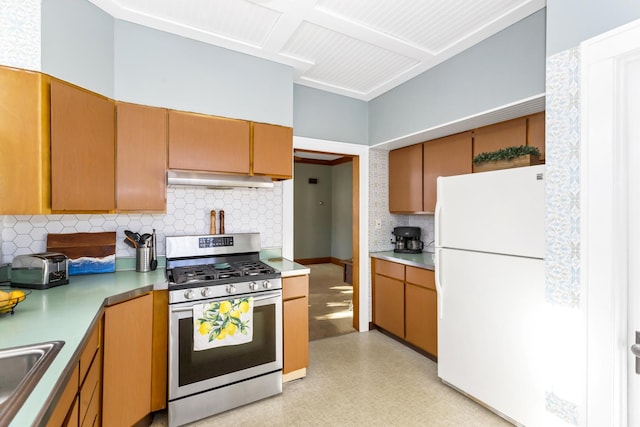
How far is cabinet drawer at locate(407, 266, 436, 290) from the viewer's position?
2.79 metres

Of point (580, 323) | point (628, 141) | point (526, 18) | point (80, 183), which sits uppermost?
point (526, 18)

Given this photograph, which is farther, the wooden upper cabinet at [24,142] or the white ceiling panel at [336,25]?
the white ceiling panel at [336,25]

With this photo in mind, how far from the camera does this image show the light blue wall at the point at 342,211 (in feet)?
24.6

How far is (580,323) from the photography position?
1.36 meters

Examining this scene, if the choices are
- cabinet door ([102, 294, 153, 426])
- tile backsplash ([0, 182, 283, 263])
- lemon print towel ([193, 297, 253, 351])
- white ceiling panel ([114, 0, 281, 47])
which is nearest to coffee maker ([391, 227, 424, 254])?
tile backsplash ([0, 182, 283, 263])

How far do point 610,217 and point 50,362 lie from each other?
2120 millimetres

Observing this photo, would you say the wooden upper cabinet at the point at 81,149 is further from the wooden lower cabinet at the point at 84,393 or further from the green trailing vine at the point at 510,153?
the green trailing vine at the point at 510,153

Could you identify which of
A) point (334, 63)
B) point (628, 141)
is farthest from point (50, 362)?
point (334, 63)

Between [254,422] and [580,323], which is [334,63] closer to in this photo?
[580,323]

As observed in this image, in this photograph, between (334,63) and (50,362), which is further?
(334,63)

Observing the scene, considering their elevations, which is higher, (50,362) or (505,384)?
(50,362)

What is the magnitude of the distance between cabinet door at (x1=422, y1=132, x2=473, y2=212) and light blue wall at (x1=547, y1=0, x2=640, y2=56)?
1406 mm

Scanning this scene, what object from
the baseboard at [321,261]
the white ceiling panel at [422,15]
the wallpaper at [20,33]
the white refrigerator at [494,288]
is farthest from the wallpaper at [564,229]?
the baseboard at [321,261]

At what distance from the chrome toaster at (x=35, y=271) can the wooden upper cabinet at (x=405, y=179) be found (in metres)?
3.10
